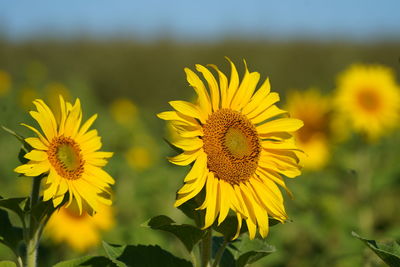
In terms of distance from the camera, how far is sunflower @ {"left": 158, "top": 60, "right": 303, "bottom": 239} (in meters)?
1.93

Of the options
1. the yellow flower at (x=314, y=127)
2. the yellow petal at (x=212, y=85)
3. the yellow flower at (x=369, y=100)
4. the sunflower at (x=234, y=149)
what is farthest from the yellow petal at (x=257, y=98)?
the yellow flower at (x=314, y=127)

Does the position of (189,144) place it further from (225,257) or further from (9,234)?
(9,234)

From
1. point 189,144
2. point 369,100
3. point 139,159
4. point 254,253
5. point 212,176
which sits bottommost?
point 139,159

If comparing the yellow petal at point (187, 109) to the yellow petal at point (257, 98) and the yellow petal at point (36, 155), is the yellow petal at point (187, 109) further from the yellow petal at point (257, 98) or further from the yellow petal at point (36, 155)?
the yellow petal at point (36, 155)

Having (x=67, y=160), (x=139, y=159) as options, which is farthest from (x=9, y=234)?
(x=139, y=159)

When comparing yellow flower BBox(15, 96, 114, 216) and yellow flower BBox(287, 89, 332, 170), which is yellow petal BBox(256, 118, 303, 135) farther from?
yellow flower BBox(287, 89, 332, 170)

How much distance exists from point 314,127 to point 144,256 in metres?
4.01

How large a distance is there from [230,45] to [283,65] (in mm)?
3159

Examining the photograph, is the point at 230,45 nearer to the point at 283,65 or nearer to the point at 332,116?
the point at 283,65

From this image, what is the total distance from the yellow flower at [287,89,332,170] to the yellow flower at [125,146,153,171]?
1.92 meters

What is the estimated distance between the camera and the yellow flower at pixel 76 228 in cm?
437

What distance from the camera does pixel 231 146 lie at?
2084 millimetres

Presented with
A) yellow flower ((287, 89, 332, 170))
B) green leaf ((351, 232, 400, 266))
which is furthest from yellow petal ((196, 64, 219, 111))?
yellow flower ((287, 89, 332, 170))

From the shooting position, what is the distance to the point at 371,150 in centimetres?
594
